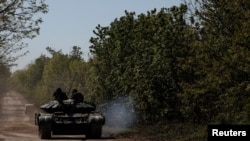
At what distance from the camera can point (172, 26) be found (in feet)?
103

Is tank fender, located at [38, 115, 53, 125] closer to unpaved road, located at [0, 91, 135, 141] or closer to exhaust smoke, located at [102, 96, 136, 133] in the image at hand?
unpaved road, located at [0, 91, 135, 141]

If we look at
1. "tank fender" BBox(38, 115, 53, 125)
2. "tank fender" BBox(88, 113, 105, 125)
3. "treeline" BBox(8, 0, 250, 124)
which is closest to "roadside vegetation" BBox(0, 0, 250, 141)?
"treeline" BBox(8, 0, 250, 124)

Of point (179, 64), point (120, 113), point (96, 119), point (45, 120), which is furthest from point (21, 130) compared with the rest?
point (179, 64)

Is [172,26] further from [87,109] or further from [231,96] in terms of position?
[231,96]

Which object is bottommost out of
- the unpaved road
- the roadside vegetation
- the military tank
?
the unpaved road

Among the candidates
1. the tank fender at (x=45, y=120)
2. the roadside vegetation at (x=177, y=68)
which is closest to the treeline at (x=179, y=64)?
the roadside vegetation at (x=177, y=68)

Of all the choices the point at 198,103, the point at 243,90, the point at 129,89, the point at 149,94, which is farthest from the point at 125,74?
the point at 243,90

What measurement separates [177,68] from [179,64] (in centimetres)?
475

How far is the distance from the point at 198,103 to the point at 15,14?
10.5 m

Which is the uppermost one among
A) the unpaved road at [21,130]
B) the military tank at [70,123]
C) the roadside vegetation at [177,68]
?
the roadside vegetation at [177,68]

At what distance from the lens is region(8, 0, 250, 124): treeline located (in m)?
19.4

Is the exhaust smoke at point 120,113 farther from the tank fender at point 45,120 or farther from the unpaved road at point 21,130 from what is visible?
the tank fender at point 45,120

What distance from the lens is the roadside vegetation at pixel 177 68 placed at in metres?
19.5

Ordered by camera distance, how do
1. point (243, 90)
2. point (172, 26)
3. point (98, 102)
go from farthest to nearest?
1. point (98, 102)
2. point (172, 26)
3. point (243, 90)
